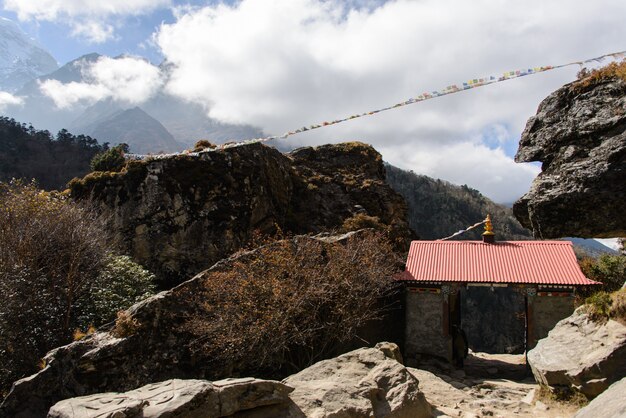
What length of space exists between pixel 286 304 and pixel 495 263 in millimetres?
8893

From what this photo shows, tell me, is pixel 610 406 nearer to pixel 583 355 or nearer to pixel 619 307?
pixel 619 307

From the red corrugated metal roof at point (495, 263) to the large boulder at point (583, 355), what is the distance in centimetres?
650

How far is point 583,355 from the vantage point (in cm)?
884

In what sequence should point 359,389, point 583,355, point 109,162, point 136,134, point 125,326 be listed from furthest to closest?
point 136,134
point 109,162
point 125,326
point 359,389
point 583,355

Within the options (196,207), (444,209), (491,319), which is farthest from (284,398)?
(444,209)

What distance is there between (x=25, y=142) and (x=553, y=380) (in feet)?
200

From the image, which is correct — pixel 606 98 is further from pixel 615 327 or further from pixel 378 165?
pixel 378 165

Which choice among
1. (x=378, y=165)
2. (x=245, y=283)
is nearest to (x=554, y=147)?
(x=245, y=283)

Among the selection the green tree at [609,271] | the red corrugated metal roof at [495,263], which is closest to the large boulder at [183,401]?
the red corrugated metal roof at [495,263]

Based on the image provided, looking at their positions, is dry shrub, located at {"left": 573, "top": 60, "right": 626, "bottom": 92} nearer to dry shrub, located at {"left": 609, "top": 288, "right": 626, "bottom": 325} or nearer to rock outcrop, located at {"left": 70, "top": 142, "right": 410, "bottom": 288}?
dry shrub, located at {"left": 609, "top": 288, "right": 626, "bottom": 325}

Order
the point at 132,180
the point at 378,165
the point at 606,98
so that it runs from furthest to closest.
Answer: the point at 378,165, the point at 132,180, the point at 606,98

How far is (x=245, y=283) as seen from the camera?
44.2 ft

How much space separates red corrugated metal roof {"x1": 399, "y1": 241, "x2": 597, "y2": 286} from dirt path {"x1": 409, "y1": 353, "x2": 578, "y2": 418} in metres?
3.32

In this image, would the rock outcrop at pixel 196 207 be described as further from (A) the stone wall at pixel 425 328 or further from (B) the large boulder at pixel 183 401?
(B) the large boulder at pixel 183 401
